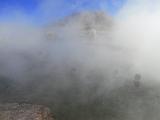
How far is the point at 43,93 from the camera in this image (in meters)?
84.8

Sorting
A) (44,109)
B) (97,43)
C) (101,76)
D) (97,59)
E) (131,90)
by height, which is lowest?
(44,109)

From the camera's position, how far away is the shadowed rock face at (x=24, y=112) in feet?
205

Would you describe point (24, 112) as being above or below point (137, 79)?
below

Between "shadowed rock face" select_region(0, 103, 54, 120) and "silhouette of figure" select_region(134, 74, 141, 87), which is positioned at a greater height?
"silhouette of figure" select_region(134, 74, 141, 87)

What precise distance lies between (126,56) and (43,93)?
5193 centimetres

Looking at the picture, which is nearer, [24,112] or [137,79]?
[24,112]

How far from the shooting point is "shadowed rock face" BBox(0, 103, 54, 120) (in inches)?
2456

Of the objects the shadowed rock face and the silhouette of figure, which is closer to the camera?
the shadowed rock face

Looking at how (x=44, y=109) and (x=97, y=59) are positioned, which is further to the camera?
(x=97, y=59)

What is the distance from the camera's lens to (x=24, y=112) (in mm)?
65000

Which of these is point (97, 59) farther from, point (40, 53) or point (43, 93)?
point (43, 93)

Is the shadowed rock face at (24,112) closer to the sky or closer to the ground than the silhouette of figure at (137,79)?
closer to the ground

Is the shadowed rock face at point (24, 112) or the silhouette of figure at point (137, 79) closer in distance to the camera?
the shadowed rock face at point (24, 112)

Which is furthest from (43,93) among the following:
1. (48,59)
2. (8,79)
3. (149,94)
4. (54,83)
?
(48,59)
